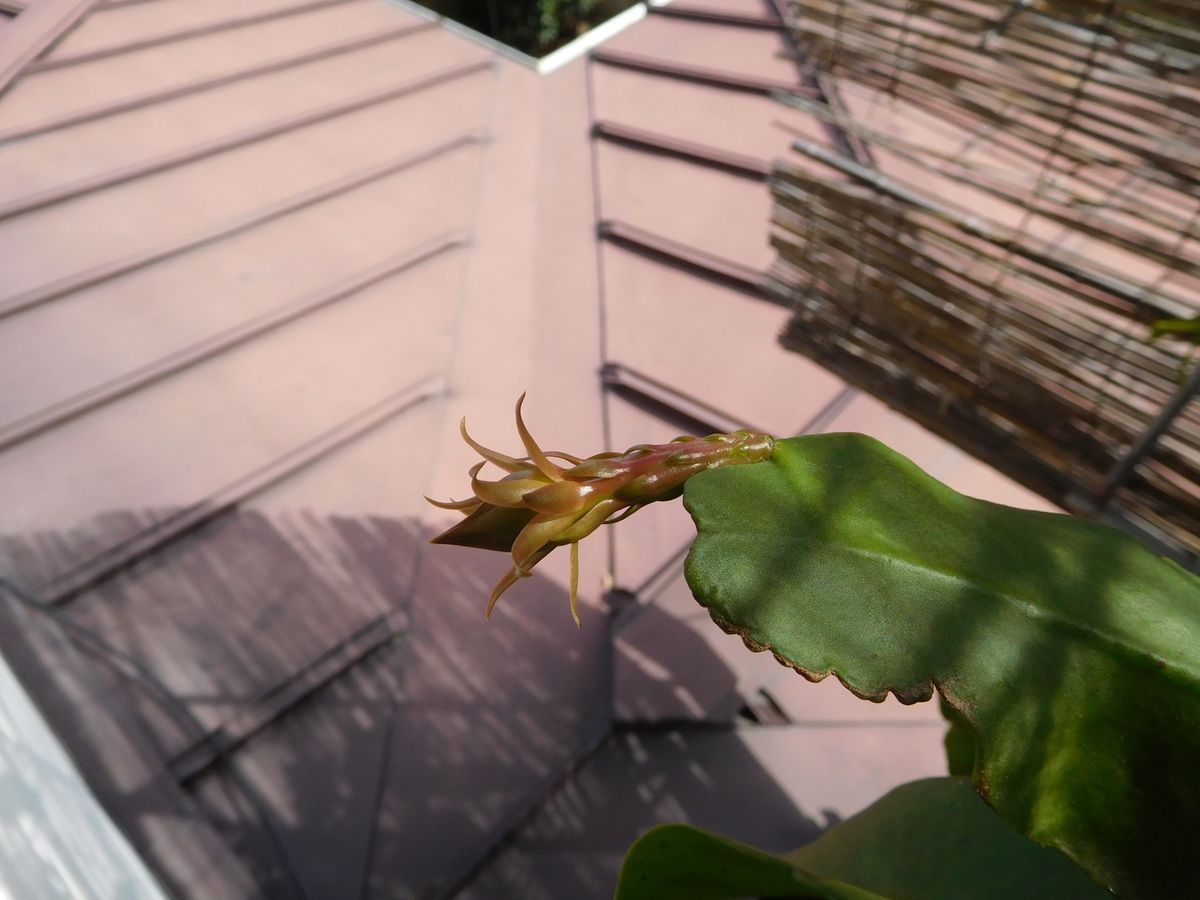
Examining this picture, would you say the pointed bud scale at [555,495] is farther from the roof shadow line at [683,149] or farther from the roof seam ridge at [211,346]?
the roof shadow line at [683,149]

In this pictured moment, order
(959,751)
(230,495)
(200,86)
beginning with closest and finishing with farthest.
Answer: (959,751) → (230,495) → (200,86)

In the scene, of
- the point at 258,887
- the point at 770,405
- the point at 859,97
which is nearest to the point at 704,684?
the point at 770,405

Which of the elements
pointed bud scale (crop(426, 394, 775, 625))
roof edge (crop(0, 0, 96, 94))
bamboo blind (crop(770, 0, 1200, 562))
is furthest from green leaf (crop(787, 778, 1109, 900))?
roof edge (crop(0, 0, 96, 94))

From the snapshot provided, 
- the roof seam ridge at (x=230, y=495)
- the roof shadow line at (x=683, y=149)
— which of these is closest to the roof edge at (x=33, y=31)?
the roof seam ridge at (x=230, y=495)

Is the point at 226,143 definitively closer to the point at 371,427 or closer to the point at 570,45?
the point at 371,427

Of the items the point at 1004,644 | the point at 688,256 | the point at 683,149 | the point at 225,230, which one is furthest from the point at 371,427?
the point at 1004,644

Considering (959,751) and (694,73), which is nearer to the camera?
(959,751)
